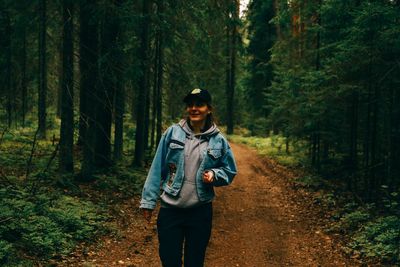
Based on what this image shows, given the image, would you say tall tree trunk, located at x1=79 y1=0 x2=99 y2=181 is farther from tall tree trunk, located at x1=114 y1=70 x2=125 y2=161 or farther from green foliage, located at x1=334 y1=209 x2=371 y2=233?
green foliage, located at x1=334 y1=209 x2=371 y2=233

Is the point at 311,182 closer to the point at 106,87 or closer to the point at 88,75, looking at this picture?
the point at 106,87

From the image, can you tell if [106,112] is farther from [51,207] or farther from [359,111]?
[359,111]

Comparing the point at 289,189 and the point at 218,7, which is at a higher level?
the point at 218,7

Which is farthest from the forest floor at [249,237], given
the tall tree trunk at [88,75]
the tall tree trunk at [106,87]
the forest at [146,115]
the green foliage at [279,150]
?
the green foliage at [279,150]

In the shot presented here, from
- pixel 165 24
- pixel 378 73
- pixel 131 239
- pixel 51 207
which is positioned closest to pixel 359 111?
pixel 378 73

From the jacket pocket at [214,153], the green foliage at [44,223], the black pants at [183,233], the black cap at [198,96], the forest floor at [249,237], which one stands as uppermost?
the black cap at [198,96]

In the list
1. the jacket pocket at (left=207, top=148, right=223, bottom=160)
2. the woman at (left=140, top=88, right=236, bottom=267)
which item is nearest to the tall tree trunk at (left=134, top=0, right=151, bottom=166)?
the woman at (left=140, top=88, right=236, bottom=267)

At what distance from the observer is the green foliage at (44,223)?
21.4 ft

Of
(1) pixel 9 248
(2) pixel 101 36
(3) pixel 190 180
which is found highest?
(2) pixel 101 36

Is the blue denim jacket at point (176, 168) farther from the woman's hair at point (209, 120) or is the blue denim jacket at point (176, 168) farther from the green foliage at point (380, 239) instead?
the green foliage at point (380, 239)

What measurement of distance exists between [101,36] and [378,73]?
7.23 metres

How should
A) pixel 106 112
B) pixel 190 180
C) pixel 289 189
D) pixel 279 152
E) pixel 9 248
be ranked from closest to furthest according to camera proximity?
pixel 190 180
pixel 9 248
pixel 106 112
pixel 289 189
pixel 279 152

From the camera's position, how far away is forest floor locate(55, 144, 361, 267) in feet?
24.2

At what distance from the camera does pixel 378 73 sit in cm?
1038
